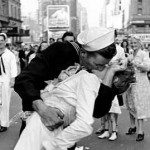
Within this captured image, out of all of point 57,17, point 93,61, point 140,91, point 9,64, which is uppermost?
point 57,17

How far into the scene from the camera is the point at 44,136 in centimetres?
184

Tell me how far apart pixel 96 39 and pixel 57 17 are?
77900 mm

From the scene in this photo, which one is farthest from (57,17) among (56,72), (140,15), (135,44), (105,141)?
(56,72)

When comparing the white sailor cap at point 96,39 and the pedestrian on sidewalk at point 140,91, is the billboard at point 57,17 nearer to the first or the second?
the pedestrian on sidewalk at point 140,91

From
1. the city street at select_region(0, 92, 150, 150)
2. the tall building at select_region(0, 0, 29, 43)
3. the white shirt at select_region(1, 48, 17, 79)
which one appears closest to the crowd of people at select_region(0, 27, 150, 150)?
the city street at select_region(0, 92, 150, 150)

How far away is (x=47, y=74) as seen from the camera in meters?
2.22

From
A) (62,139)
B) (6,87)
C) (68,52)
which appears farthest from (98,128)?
(62,139)

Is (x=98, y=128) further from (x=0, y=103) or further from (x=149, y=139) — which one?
(x=0, y=103)

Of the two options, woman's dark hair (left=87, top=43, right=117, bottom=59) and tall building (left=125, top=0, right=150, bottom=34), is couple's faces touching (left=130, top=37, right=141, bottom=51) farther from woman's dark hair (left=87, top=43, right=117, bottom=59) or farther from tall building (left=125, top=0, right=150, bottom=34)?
tall building (left=125, top=0, right=150, bottom=34)

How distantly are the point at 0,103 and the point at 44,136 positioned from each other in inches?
209

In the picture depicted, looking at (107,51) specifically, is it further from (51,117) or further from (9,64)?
(9,64)

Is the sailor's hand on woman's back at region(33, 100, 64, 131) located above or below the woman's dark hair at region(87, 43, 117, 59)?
below

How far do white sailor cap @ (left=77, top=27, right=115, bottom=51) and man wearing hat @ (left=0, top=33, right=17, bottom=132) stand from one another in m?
5.08

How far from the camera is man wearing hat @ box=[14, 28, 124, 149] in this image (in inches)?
73.2
